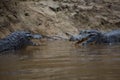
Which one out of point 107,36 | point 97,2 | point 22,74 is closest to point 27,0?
point 97,2

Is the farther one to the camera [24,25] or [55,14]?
[55,14]

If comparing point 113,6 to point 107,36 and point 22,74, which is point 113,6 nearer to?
point 107,36

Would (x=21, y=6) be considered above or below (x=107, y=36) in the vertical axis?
above

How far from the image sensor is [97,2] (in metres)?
14.4

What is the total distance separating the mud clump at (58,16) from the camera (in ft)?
37.7

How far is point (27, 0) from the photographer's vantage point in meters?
13.3

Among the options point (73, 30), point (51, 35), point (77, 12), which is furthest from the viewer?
point (77, 12)

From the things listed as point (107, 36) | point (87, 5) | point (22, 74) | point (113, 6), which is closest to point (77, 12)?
point (87, 5)

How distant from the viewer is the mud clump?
11500 millimetres

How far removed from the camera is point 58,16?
12703 millimetres

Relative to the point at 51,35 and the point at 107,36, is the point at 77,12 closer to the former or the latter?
the point at 51,35

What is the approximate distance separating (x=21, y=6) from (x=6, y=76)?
9.32m

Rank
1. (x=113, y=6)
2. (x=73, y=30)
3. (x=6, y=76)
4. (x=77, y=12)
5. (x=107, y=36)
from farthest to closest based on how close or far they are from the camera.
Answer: (x=113, y=6), (x=77, y=12), (x=73, y=30), (x=107, y=36), (x=6, y=76)

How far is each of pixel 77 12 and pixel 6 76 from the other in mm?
9952
